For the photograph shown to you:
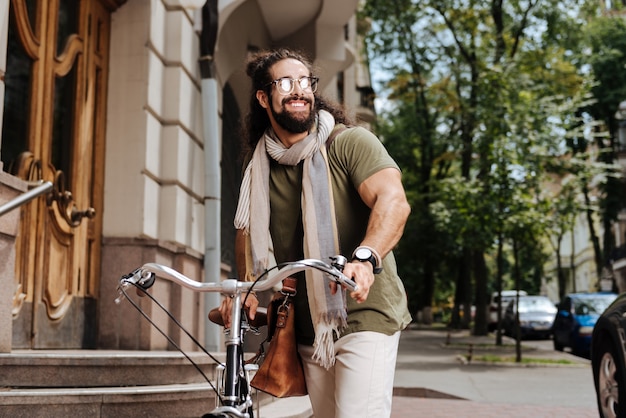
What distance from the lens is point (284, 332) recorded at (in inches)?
131

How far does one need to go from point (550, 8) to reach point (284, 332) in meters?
26.6

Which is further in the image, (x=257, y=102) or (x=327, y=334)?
(x=257, y=102)

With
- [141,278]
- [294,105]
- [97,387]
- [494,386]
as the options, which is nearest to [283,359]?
[141,278]

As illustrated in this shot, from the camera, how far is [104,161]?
8859 mm

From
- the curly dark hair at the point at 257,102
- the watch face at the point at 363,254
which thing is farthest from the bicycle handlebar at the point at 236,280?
the curly dark hair at the point at 257,102

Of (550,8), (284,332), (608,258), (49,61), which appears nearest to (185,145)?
(49,61)

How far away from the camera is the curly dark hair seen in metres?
3.53

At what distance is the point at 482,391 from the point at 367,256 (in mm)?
9925

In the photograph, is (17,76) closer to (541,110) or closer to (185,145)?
(185,145)

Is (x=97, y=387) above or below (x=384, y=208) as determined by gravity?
below

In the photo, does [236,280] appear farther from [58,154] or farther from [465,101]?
[465,101]

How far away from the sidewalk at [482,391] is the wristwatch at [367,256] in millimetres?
4021

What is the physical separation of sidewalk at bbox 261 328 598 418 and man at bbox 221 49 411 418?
3.45 meters

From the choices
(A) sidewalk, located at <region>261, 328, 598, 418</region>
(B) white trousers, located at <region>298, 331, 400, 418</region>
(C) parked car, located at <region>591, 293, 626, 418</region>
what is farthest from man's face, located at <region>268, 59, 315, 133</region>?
(C) parked car, located at <region>591, 293, 626, 418</region>
